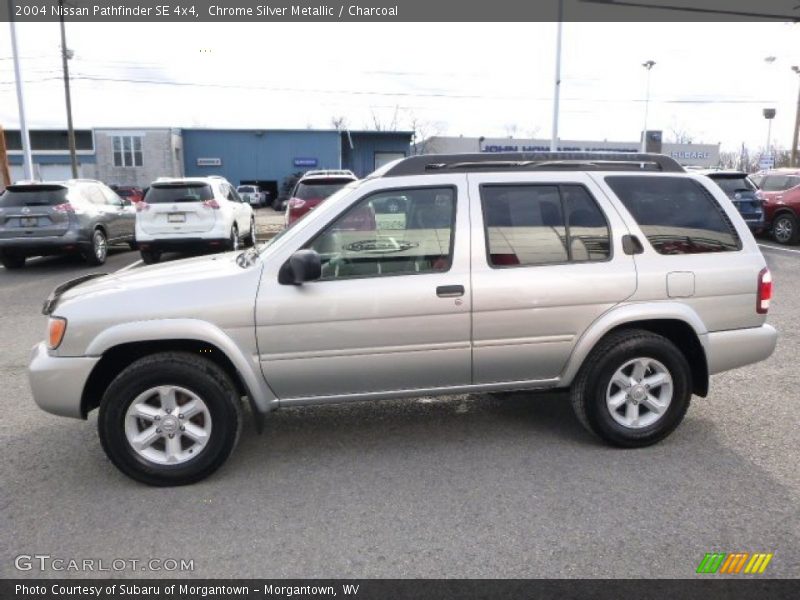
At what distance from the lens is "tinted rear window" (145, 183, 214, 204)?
38.8 ft

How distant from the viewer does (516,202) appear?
394 cm

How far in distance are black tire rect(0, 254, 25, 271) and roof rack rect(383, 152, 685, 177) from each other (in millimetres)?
11148

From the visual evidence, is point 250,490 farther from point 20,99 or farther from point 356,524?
point 20,99

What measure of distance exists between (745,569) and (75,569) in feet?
10.0

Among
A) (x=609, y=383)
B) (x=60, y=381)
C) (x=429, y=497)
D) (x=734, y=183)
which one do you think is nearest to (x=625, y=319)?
(x=609, y=383)

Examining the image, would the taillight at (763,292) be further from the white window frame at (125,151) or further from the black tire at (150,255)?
the white window frame at (125,151)

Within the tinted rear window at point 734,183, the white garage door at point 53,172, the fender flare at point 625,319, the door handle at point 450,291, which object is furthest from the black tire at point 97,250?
the white garage door at point 53,172

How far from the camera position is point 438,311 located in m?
3.71

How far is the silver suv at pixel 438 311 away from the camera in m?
3.54

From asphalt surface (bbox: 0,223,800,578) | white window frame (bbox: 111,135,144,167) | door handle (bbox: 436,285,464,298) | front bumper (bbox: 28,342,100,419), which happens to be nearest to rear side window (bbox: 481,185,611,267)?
door handle (bbox: 436,285,464,298)

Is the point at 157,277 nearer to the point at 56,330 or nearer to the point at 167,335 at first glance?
the point at 167,335

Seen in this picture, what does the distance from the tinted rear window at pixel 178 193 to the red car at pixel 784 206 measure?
13471mm

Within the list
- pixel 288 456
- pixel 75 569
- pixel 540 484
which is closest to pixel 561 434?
pixel 540 484
